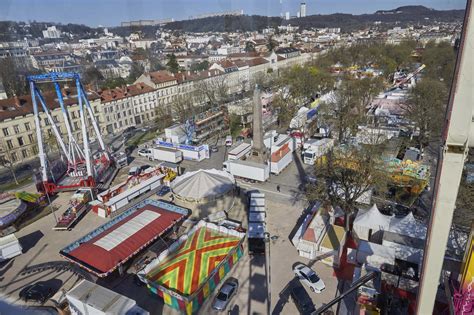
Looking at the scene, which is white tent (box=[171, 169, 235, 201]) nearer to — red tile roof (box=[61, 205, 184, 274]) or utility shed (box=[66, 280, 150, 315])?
red tile roof (box=[61, 205, 184, 274])

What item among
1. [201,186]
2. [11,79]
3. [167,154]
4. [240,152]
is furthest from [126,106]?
[201,186]

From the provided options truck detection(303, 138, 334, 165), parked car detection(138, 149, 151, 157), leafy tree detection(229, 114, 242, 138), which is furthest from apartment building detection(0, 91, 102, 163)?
truck detection(303, 138, 334, 165)

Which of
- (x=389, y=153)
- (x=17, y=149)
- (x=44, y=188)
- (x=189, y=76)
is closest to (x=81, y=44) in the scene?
(x=189, y=76)

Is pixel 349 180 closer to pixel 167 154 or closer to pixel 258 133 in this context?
pixel 258 133

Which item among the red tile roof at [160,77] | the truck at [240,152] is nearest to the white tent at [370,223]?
the truck at [240,152]

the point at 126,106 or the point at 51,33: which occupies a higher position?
the point at 51,33

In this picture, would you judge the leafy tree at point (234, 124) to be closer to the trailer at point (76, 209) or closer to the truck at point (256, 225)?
the truck at point (256, 225)

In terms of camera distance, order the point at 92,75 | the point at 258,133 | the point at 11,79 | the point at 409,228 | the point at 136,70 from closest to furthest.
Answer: the point at 409,228 < the point at 258,133 < the point at 11,79 < the point at 92,75 < the point at 136,70
